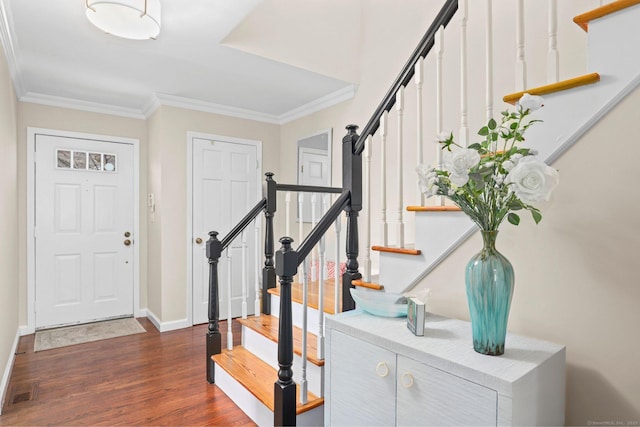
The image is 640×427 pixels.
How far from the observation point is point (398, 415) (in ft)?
4.27

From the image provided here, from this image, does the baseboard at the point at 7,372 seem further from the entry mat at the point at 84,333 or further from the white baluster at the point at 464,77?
the white baluster at the point at 464,77

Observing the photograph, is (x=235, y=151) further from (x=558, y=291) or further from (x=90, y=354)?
(x=558, y=291)

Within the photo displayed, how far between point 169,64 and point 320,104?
1.59 metres

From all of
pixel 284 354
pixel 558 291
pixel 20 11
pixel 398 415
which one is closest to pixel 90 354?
pixel 284 354

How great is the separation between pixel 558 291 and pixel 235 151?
12.1 ft

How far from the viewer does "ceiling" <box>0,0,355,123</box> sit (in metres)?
2.31

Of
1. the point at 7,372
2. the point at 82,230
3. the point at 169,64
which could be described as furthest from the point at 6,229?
the point at 169,64

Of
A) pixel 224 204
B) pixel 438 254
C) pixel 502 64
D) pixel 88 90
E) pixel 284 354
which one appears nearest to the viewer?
pixel 438 254

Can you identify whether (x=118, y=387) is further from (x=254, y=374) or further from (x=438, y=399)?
(x=438, y=399)

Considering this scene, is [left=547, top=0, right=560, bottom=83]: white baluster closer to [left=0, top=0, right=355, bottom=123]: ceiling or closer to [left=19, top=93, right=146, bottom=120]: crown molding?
[left=0, top=0, right=355, bottom=123]: ceiling

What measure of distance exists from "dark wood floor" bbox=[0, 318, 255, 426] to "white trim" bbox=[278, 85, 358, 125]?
2.54 meters

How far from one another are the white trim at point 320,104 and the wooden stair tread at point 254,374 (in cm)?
254

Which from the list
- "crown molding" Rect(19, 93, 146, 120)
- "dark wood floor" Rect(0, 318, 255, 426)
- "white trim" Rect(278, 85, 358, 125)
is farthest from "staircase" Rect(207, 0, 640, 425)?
"crown molding" Rect(19, 93, 146, 120)

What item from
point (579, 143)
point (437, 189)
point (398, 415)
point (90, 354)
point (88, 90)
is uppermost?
point (88, 90)
